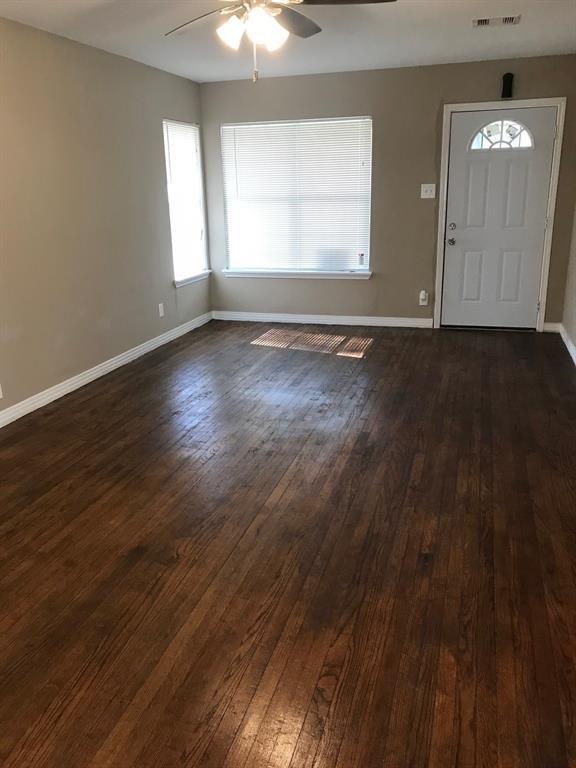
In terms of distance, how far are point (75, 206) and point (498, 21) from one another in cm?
317

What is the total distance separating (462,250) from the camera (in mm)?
5816

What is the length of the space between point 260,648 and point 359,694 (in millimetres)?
355

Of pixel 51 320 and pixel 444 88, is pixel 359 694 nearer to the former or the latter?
pixel 51 320

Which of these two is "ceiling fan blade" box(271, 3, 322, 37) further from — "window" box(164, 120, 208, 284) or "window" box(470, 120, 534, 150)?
"window" box(470, 120, 534, 150)

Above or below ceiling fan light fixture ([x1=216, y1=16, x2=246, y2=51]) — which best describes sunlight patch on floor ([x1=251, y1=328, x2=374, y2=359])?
below

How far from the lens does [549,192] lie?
17.9 ft

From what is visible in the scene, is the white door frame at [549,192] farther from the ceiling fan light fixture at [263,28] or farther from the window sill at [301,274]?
the ceiling fan light fixture at [263,28]

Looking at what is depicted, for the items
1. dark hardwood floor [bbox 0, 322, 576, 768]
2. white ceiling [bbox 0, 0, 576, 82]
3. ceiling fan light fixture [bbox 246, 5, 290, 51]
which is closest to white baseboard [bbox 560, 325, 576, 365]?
dark hardwood floor [bbox 0, 322, 576, 768]

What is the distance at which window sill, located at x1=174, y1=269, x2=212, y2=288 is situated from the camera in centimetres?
591

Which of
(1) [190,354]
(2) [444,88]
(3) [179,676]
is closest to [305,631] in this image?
(3) [179,676]

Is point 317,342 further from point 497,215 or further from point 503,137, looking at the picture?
point 503,137

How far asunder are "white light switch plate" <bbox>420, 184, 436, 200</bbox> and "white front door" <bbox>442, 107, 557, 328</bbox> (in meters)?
0.15

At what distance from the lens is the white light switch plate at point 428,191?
18.7 feet

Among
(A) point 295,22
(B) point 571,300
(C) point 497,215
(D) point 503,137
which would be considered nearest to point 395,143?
(D) point 503,137
